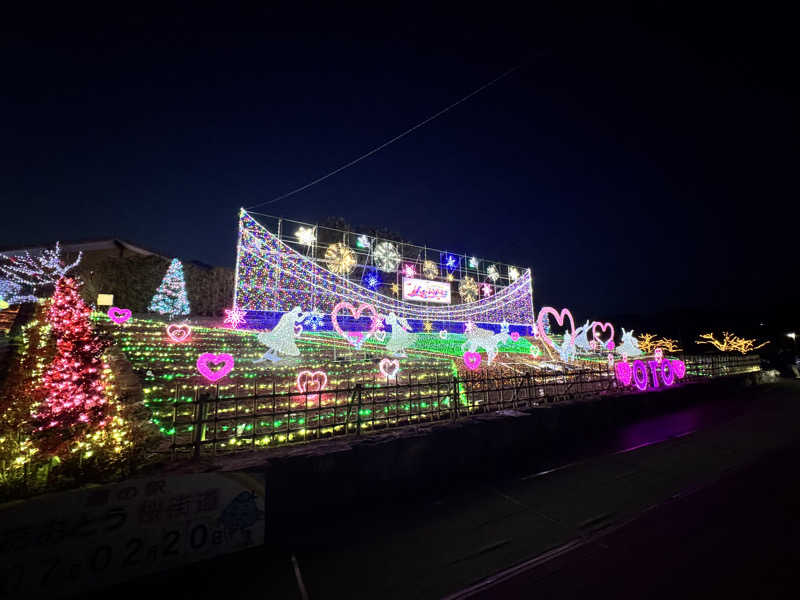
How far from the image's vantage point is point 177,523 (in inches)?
123

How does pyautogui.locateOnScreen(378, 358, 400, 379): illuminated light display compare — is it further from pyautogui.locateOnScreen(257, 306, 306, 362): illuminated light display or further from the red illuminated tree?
the red illuminated tree

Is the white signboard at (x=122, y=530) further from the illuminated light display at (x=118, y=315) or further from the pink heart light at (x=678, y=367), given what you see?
the pink heart light at (x=678, y=367)

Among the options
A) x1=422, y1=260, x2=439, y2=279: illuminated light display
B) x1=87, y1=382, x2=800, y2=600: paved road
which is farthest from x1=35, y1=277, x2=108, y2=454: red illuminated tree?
x1=422, y1=260, x2=439, y2=279: illuminated light display

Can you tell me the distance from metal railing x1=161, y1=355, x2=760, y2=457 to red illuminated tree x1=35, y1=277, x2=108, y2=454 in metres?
0.87

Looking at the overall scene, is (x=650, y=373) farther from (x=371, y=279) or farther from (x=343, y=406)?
(x=371, y=279)

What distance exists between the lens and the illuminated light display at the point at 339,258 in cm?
2703

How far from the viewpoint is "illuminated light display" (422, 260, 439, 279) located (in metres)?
31.7

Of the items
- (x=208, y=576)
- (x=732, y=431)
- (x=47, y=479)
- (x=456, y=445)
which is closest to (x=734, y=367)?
(x=732, y=431)

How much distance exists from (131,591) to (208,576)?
1.82ft

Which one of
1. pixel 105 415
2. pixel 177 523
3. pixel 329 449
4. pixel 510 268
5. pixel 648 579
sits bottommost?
pixel 648 579

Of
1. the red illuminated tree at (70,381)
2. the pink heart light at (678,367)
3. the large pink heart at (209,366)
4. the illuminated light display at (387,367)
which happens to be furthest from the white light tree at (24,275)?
the pink heart light at (678,367)

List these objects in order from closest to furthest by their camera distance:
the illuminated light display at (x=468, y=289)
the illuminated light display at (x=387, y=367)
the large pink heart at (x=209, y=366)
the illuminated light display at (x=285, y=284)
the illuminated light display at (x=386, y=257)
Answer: the large pink heart at (x=209, y=366) < the illuminated light display at (x=387, y=367) < the illuminated light display at (x=285, y=284) < the illuminated light display at (x=386, y=257) < the illuminated light display at (x=468, y=289)

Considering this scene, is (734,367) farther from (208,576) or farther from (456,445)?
(208,576)

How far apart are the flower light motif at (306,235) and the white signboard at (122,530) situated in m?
23.4
